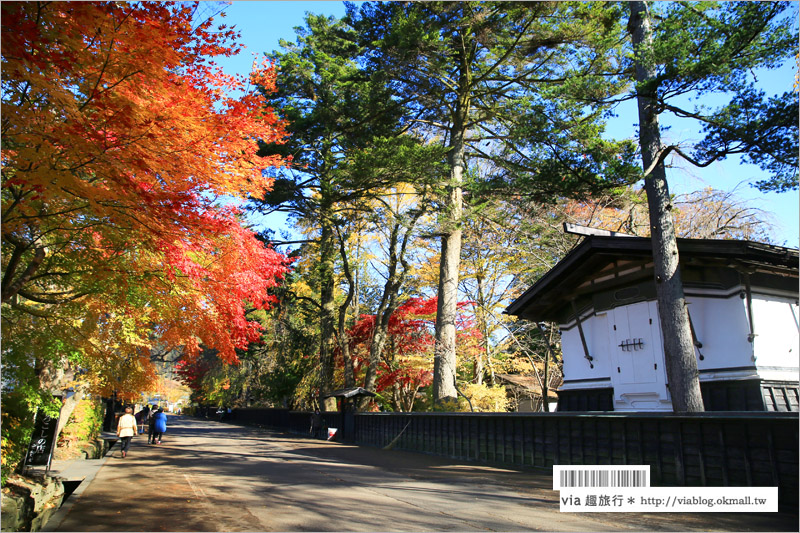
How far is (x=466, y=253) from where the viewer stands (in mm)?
25750

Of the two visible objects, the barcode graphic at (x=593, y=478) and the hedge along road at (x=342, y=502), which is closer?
the hedge along road at (x=342, y=502)

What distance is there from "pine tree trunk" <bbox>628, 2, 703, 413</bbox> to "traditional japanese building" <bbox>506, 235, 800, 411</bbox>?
1062 mm

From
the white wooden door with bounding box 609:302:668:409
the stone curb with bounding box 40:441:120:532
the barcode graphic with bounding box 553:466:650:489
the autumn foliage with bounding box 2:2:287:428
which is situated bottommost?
the stone curb with bounding box 40:441:120:532

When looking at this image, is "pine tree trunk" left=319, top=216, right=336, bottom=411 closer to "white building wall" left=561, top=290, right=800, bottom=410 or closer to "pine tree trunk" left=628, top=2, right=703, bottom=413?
"white building wall" left=561, top=290, right=800, bottom=410

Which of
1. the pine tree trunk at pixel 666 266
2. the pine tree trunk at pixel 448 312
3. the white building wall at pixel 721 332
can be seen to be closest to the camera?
the pine tree trunk at pixel 666 266

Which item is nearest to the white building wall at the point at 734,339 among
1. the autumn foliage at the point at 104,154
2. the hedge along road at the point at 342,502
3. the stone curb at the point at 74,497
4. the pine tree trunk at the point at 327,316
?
the hedge along road at the point at 342,502

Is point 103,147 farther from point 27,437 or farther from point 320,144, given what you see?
point 320,144

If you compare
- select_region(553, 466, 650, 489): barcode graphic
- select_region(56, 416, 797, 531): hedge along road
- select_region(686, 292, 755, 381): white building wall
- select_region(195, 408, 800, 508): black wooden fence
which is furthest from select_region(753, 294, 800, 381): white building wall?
select_region(553, 466, 650, 489): barcode graphic

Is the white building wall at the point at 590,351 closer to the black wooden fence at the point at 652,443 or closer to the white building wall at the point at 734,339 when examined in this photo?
the white building wall at the point at 734,339

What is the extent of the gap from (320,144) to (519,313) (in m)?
13.2

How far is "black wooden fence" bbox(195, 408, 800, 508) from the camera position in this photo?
6.71m

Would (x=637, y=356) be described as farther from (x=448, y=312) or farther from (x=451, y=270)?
(x=451, y=270)

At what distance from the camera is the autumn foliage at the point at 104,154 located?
5906mm

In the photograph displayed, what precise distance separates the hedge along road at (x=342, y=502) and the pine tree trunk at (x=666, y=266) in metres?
2.95
